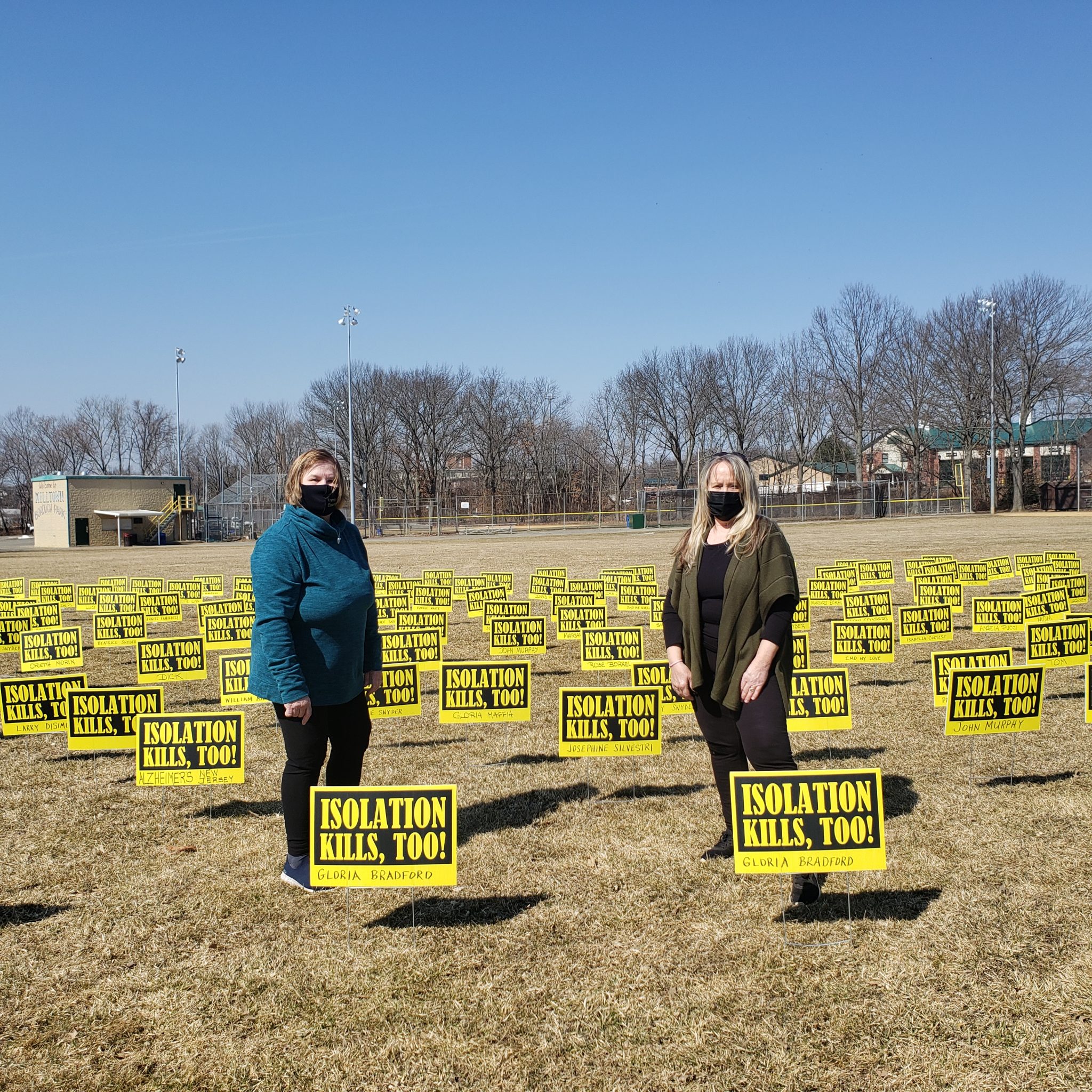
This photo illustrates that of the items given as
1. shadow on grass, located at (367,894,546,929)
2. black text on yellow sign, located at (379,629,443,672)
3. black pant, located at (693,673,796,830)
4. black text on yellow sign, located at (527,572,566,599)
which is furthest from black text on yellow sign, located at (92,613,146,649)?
black pant, located at (693,673,796,830)

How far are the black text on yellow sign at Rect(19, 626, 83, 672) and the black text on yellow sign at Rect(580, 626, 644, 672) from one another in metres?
5.22

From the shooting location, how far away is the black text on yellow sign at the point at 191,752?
18.9ft

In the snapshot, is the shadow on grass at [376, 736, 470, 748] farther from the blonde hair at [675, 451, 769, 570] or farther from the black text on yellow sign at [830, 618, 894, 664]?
the black text on yellow sign at [830, 618, 894, 664]

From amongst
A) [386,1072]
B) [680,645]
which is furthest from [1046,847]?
[386,1072]

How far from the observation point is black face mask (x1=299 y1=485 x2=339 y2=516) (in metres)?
4.09

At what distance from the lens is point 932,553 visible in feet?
85.0

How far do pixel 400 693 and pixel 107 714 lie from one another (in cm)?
207

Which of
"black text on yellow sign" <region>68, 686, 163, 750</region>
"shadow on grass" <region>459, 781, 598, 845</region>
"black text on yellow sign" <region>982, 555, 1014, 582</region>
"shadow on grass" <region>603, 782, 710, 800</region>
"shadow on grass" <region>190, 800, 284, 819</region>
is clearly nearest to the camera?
"shadow on grass" <region>459, 781, 598, 845</region>

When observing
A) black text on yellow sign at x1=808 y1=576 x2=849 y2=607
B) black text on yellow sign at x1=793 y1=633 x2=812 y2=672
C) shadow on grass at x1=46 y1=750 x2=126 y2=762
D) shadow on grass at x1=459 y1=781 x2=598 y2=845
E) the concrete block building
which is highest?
the concrete block building

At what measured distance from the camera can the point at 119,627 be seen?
1202cm

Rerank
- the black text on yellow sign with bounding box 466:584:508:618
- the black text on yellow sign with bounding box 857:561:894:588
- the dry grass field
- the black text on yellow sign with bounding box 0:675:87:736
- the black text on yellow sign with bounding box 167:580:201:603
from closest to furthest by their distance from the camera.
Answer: the dry grass field < the black text on yellow sign with bounding box 0:675:87:736 < the black text on yellow sign with bounding box 466:584:508:618 < the black text on yellow sign with bounding box 857:561:894:588 < the black text on yellow sign with bounding box 167:580:201:603

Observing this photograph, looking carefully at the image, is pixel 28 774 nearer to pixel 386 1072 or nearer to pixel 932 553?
pixel 386 1072

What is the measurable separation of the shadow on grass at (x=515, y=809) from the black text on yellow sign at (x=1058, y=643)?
4389 millimetres

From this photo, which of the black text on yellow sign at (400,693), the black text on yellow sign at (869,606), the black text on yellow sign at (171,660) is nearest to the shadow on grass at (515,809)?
the black text on yellow sign at (400,693)
